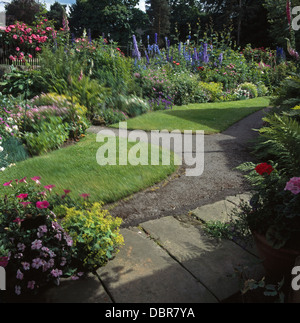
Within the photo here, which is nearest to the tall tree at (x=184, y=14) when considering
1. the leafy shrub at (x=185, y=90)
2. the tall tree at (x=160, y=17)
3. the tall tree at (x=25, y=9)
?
the tall tree at (x=160, y=17)

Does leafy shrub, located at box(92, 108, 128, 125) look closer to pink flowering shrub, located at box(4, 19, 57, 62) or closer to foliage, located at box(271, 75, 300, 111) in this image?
foliage, located at box(271, 75, 300, 111)

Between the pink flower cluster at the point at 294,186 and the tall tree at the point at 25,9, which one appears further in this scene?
the tall tree at the point at 25,9

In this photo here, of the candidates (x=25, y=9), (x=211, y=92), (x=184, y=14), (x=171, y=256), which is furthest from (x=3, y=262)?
(x=184, y=14)

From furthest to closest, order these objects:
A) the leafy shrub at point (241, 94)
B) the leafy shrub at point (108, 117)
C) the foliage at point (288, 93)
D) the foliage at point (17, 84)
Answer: the leafy shrub at point (241, 94) → the foliage at point (17, 84) → the leafy shrub at point (108, 117) → the foliage at point (288, 93)

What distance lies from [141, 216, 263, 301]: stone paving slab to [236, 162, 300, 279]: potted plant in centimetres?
12

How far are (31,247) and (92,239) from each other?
42 centimetres

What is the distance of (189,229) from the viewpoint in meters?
2.63

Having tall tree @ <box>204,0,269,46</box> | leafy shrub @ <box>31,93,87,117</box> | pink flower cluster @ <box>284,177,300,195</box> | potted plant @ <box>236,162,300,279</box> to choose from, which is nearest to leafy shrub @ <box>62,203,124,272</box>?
potted plant @ <box>236,162,300,279</box>

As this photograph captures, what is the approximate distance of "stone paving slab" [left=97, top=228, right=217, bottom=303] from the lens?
1.86 meters

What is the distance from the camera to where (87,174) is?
3.71 meters

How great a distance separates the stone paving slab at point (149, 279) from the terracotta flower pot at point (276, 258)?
0.42 meters

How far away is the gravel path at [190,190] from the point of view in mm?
3008

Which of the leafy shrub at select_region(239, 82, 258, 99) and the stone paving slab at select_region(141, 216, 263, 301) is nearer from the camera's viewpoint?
the stone paving slab at select_region(141, 216, 263, 301)

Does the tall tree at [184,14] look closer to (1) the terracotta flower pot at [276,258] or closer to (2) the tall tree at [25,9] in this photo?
(2) the tall tree at [25,9]
